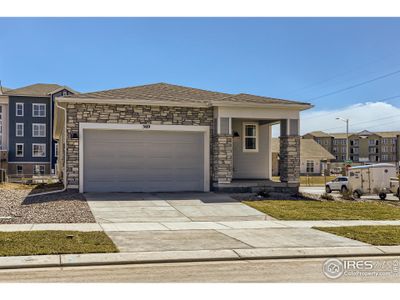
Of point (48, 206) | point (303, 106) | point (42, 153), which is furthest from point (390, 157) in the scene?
point (48, 206)

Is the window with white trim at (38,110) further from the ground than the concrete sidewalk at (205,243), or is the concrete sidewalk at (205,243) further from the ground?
the window with white trim at (38,110)

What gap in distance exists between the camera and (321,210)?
16.6 meters

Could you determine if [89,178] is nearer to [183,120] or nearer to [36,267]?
[183,120]

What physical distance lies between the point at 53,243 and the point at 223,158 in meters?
11.4

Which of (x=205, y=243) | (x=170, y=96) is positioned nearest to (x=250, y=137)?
(x=170, y=96)

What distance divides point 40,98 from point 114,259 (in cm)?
5360

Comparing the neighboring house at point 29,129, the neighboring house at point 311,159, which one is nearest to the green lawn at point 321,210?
the neighboring house at point 311,159

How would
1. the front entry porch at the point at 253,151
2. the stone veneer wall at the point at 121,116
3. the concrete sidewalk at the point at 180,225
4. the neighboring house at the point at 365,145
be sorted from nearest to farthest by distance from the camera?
the concrete sidewalk at the point at 180,225 < the stone veneer wall at the point at 121,116 < the front entry porch at the point at 253,151 < the neighboring house at the point at 365,145

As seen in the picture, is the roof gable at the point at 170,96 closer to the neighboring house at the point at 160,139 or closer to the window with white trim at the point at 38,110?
the neighboring house at the point at 160,139

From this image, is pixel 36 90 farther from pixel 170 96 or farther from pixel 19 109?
pixel 170 96

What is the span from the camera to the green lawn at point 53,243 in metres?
9.02

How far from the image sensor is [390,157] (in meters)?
112

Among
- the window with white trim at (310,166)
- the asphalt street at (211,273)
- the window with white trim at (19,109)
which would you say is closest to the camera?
the asphalt street at (211,273)

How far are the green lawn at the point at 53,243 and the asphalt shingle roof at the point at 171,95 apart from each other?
931 centimetres
